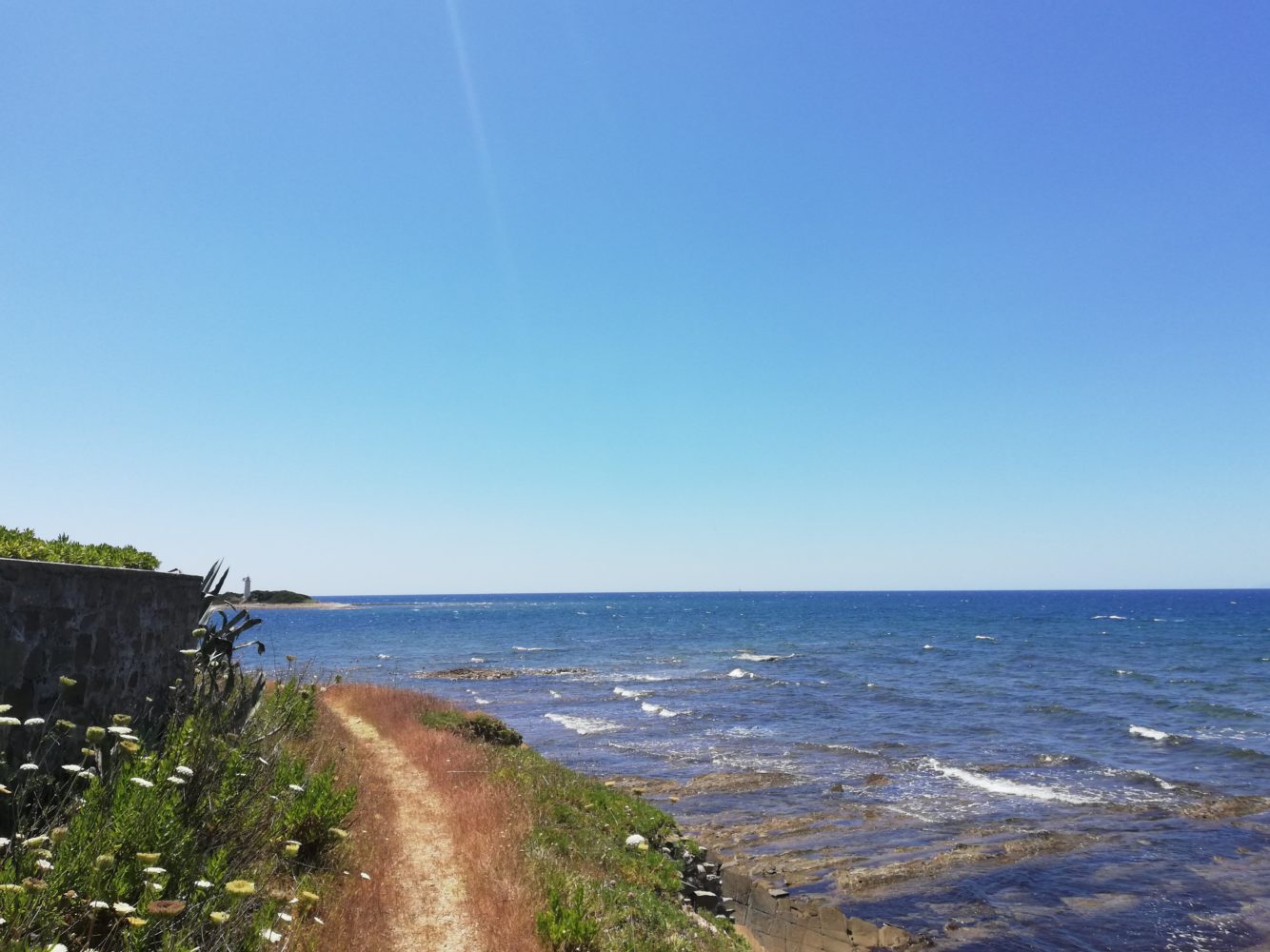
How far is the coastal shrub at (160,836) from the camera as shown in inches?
210

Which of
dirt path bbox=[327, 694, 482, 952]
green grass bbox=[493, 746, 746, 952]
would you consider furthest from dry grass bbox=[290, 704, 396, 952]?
green grass bbox=[493, 746, 746, 952]

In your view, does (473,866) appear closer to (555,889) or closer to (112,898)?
(555,889)

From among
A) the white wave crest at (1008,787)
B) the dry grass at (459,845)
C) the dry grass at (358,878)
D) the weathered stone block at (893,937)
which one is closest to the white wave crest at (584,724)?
the white wave crest at (1008,787)

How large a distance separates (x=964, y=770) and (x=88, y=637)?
25784 millimetres

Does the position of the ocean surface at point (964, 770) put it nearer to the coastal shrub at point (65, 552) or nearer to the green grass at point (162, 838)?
the green grass at point (162, 838)

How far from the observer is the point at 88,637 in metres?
7.80

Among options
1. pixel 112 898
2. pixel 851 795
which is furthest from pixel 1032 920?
pixel 112 898

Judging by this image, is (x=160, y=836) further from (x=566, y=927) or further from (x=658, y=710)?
(x=658, y=710)

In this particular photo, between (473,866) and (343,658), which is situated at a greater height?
(473,866)

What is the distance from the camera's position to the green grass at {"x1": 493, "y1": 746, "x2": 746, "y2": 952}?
8.36 meters

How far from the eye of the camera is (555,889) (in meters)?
8.99

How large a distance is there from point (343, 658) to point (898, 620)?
83.2 meters

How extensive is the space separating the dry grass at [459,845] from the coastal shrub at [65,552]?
4.54 m

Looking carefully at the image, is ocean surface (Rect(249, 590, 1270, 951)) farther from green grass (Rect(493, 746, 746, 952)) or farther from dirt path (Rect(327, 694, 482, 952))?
dirt path (Rect(327, 694, 482, 952))
